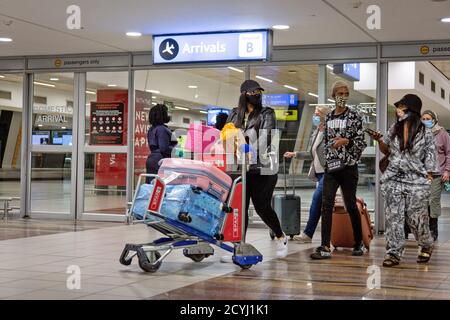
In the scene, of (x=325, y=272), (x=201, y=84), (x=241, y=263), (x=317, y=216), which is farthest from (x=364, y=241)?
(x=201, y=84)

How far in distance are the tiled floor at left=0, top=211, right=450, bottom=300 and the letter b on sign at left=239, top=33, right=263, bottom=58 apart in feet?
9.64

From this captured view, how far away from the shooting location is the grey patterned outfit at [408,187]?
6625 mm

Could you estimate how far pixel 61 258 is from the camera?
7.22 metres

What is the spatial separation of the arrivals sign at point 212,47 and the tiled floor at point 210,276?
118 inches

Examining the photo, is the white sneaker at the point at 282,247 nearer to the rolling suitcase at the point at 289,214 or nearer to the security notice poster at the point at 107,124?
the rolling suitcase at the point at 289,214

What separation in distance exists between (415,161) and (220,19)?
12.0 ft

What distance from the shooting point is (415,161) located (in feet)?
21.8

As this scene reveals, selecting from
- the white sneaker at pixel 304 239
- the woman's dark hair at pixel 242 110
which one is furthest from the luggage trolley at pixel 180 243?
the white sneaker at pixel 304 239

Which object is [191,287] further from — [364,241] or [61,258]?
[364,241]

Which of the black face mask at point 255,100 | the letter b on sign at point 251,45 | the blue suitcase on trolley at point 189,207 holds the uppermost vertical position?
the letter b on sign at point 251,45

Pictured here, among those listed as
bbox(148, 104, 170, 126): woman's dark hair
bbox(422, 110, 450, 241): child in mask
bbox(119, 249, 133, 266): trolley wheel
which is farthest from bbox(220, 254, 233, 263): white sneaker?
bbox(422, 110, 450, 241): child in mask

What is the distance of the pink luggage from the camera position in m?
6.17

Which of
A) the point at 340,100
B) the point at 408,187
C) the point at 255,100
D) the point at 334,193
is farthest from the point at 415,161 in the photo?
the point at 255,100

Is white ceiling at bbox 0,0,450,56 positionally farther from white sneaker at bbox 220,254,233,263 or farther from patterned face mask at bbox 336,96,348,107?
white sneaker at bbox 220,254,233,263
